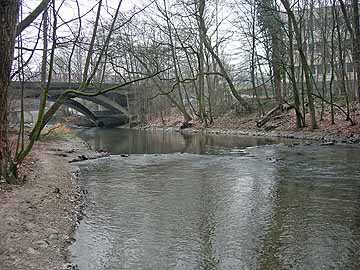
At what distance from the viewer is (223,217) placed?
9.48 m

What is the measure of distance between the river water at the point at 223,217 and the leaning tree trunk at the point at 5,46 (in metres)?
2.84

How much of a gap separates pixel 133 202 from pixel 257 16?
95.2 ft

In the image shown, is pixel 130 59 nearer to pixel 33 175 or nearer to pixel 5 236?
pixel 33 175

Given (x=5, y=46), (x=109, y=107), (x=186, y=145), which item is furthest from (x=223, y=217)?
(x=109, y=107)

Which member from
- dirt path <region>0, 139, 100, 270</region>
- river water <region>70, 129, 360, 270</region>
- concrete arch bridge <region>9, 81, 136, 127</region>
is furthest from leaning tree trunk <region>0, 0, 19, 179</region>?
concrete arch bridge <region>9, 81, 136, 127</region>

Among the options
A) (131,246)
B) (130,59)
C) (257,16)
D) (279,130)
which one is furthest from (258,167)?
(130,59)

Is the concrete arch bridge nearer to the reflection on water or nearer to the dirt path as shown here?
the reflection on water

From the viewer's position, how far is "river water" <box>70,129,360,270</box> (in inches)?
273

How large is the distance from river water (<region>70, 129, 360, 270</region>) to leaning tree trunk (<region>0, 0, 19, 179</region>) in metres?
2.84

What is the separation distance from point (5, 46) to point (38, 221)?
4109 mm

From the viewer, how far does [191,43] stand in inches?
1737

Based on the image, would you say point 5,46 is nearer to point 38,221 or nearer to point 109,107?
point 38,221

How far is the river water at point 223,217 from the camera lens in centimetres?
694

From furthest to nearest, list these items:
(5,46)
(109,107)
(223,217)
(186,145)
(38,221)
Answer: (109,107) < (186,145) < (5,46) < (223,217) < (38,221)
